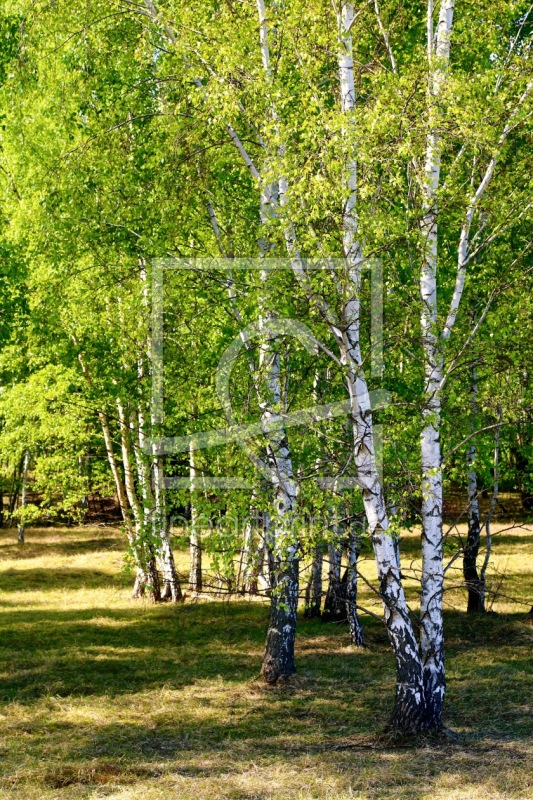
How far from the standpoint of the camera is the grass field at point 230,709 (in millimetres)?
9117

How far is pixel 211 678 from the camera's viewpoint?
14.8 meters

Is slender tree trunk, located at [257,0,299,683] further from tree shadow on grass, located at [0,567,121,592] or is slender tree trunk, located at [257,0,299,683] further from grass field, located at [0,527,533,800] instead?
tree shadow on grass, located at [0,567,121,592]

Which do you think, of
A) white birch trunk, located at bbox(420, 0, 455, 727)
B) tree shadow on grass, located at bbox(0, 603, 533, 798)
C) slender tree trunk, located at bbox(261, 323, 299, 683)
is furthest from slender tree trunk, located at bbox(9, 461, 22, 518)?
white birch trunk, located at bbox(420, 0, 455, 727)

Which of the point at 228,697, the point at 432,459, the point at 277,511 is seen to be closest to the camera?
the point at 432,459

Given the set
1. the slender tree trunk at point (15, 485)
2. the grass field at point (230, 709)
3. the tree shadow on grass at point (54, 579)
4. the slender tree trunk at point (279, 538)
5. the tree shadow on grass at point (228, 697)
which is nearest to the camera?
the grass field at point (230, 709)

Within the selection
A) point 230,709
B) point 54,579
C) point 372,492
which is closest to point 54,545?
point 54,579

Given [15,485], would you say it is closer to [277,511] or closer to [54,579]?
[54,579]

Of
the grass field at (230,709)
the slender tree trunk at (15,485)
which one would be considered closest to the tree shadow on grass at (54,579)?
the grass field at (230,709)

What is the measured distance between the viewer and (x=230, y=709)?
12.8 m

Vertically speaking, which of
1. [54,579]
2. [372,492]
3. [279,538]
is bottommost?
[54,579]

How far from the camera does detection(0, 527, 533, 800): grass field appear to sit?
359 inches

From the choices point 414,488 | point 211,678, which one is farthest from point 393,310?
point 211,678

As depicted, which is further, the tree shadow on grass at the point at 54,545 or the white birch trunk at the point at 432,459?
the tree shadow on grass at the point at 54,545

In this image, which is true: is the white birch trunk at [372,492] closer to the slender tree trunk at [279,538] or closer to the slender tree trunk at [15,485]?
the slender tree trunk at [279,538]
